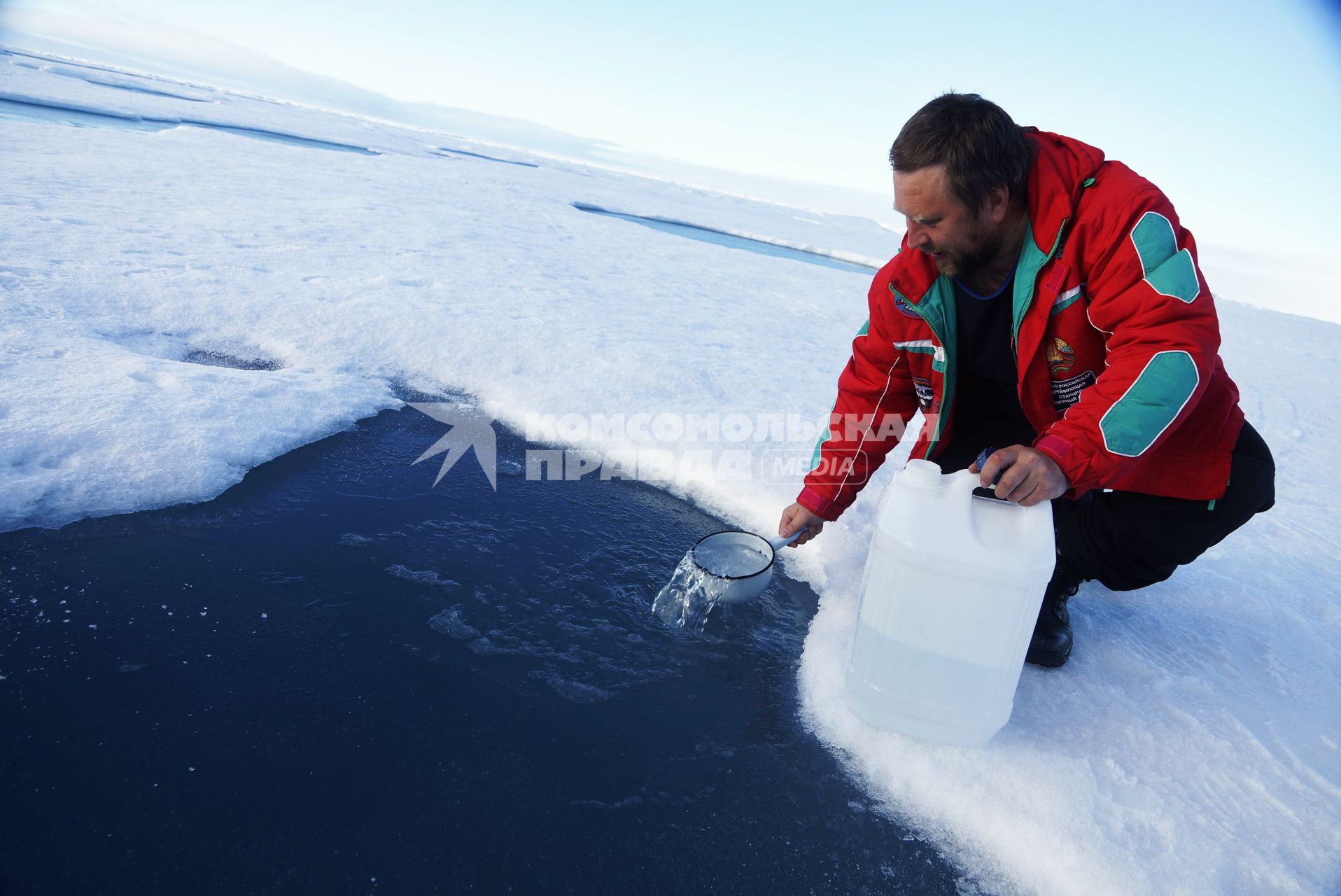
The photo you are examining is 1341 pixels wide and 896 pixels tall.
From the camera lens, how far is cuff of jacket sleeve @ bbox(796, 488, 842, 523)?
1.96 metres

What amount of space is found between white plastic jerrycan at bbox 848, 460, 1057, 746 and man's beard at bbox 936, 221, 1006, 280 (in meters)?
0.52

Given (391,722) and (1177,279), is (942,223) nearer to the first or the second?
(1177,279)

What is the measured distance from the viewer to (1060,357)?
1.67m

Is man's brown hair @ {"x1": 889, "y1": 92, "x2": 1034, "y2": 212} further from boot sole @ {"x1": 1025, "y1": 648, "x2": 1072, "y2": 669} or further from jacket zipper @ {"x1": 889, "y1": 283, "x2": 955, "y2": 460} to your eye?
boot sole @ {"x1": 1025, "y1": 648, "x2": 1072, "y2": 669}

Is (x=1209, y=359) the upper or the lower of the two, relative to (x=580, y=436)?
upper

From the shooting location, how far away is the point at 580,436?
2885 mm

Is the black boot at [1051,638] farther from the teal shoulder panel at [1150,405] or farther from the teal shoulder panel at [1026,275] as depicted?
the teal shoulder panel at [1026,275]

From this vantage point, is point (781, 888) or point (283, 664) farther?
point (283, 664)

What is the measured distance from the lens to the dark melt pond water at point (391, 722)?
1.18 m

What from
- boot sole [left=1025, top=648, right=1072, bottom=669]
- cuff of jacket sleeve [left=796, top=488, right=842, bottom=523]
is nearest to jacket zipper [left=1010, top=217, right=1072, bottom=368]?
cuff of jacket sleeve [left=796, top=488, right=842, bottom=523]

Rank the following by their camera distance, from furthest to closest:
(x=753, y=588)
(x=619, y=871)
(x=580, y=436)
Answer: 1. (x=580, y=436)
2. (x=753, y=588)
3. (x=619, y=871)

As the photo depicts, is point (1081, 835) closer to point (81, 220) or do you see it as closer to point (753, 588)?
point (753, 588)

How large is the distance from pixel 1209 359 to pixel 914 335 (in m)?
0.62

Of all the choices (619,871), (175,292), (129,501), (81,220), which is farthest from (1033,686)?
(81,220)
